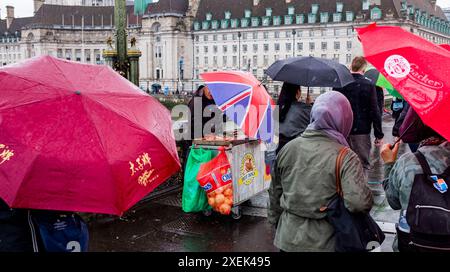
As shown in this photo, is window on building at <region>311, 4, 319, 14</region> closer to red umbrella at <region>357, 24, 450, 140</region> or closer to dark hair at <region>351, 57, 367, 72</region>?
dark hair at <region>351, 57, 367, 72</region>

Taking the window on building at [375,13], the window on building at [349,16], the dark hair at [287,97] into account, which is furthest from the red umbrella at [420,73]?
the window on building at [349,16]

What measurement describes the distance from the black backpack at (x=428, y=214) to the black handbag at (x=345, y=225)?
1.24 ft

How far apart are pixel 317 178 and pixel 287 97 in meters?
3.32

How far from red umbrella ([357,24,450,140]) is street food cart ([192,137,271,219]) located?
13.6 ft

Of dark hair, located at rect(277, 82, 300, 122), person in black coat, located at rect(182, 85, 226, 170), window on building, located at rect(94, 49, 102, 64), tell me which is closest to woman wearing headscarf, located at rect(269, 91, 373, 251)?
dark hair, located at rect(277, 82, 300, 122)

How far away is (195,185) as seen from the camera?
7746 millimetres

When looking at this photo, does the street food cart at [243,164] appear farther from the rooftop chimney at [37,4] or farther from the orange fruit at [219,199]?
the rooftop chimney at [37,4]

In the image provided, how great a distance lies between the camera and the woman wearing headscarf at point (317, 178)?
3.69 metres

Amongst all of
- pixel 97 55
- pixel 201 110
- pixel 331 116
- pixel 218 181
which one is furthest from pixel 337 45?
pixel 331 116

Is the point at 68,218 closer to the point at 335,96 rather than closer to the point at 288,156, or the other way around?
the point at 288,156

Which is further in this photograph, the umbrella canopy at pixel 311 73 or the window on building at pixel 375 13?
the window on building at pixel 375 13

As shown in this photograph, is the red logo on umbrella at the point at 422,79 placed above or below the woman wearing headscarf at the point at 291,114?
above

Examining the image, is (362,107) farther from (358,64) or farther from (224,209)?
(224,209)

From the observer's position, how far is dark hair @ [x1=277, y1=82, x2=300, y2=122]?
22.8 feet
